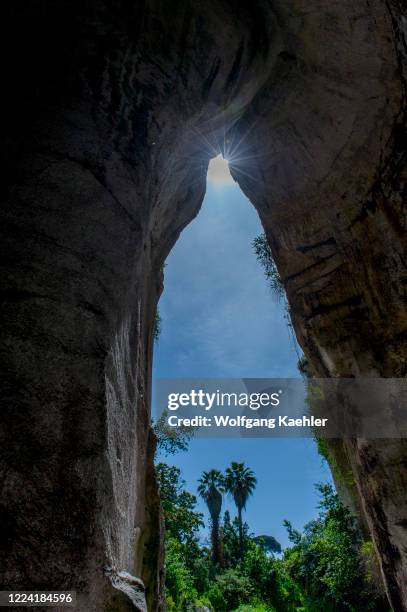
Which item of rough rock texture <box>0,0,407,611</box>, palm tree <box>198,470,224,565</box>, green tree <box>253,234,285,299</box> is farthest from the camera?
palm tree <box>198,470,224,565</box>

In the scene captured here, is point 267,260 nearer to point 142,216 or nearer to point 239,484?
point 142,216

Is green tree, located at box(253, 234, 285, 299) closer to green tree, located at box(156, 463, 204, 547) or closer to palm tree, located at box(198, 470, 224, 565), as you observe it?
green tree, located at box(156, 463, 204, 547)

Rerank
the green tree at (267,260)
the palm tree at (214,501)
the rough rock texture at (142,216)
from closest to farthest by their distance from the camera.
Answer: the rough rock texture at (142,216)
the green tree at (267,260)
the palm tree at (214,501)

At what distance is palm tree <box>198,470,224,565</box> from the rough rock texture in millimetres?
33046

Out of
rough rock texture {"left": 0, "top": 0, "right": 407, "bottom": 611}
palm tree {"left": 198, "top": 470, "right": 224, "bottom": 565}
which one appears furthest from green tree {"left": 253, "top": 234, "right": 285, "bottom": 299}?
palm tree {"left": 198, "top": 470, "right": 224, "bottom": 565}

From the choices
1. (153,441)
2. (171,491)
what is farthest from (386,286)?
(171,491)

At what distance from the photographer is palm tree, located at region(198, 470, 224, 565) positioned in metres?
32.5

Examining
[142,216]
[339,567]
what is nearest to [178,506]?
[339,567]

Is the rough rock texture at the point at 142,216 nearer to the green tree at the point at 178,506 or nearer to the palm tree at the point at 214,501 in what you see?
the green tree at the point at 178,506

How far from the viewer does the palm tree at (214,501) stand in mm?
32531

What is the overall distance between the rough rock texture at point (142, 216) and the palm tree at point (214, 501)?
33046 mm

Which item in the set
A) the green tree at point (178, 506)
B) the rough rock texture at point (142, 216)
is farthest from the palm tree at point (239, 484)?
the rough rock texture at point (142, 216)

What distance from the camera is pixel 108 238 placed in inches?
92.0

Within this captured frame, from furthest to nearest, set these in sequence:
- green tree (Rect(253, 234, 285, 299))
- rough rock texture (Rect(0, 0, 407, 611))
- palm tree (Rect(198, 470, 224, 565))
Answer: palm tree (Rect(198, 470, 224, 565))
green tree (Rect(253, 234, 285, 299))
rough rock texture (Rect(0, 0, 407, 611))
